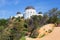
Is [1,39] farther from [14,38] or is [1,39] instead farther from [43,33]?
[43,33]

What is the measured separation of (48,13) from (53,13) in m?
1.87

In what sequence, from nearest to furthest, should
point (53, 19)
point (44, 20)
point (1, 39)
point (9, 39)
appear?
1. point (1, 39)
2. point (9, 39)
3. point (53, 19)
4. point (44, 20)

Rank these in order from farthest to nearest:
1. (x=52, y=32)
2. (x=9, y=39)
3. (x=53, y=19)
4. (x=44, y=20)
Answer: (x=44, y=20), (x=53, y=19), (x=52, y=32), (x=9, y=39)

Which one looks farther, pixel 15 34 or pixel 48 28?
pixel 48 28

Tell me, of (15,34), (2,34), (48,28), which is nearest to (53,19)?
(48,28)

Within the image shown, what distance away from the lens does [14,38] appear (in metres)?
26.2

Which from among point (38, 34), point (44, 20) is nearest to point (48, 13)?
point (44, 20)

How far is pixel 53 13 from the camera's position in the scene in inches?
1608

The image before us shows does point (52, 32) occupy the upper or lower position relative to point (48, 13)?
lower

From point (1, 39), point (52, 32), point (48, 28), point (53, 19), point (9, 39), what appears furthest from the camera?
point (53, 19)

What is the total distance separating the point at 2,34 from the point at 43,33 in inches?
487

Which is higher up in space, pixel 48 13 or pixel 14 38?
pixel 48 13

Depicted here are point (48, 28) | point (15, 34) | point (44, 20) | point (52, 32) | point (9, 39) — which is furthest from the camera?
point (44, 20)

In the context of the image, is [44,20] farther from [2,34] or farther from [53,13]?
[2,34]
